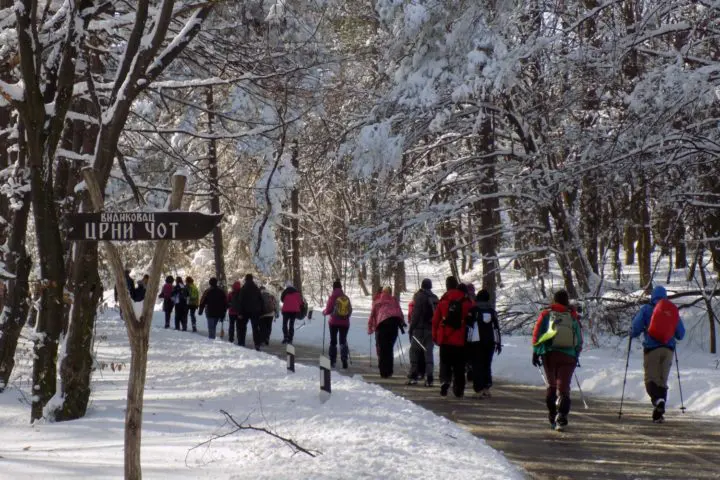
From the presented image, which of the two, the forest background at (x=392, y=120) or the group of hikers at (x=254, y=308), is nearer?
the forest background at (x=392, y=120)

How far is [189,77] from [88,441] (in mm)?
6281

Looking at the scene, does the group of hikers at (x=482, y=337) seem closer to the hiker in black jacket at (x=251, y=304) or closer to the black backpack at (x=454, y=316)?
the black backpack at (x=454, y=316)

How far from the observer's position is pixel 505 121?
22.8m

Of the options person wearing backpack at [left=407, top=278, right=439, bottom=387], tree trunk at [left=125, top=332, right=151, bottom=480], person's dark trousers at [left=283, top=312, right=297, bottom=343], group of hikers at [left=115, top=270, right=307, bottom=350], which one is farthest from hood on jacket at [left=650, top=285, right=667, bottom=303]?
person's dark trousers at [left=283, top=312, right=297, bottom=343]

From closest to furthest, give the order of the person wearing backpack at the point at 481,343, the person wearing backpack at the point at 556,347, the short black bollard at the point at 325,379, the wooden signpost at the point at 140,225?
the wooden signpost at the point at 140,225
the person wearing backpack at the point at 556,347
the short black bollard at the point at 325,379
the person wearing backpack at the point at 481,343

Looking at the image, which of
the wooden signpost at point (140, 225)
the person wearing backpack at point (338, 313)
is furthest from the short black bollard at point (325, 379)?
the person wearing backpack at point (338, 313)

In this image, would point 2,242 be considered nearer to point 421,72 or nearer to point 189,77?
point 189,77

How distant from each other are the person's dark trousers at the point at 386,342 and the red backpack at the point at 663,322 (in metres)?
6.00

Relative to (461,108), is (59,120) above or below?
below

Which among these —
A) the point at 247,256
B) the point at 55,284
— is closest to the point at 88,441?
the point at 55,284

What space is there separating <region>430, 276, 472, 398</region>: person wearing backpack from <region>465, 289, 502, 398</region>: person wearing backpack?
176 mm

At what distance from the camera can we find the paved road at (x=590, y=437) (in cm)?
918

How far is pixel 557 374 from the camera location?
12.0 m

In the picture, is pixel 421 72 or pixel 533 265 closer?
pixel 421 72
